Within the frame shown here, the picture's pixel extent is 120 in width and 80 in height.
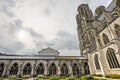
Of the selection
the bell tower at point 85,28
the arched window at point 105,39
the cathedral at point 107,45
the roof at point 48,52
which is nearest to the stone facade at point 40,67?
the cathedral at point 107,45

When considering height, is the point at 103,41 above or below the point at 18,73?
above

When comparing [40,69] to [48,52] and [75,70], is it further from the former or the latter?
[48,52]

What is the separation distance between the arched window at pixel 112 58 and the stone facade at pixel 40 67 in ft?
31.8

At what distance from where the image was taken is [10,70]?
26016mm

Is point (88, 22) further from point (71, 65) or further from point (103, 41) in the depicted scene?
point (71, 65)

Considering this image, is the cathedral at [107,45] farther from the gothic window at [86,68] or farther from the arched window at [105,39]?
the gothic window at [86,68]

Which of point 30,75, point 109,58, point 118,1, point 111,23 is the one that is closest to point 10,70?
point 30,75

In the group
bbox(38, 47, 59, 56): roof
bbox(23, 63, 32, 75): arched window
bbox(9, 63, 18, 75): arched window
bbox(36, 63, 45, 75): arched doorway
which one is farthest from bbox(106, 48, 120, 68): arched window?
bbox(9, 63, 18, 75): arched window

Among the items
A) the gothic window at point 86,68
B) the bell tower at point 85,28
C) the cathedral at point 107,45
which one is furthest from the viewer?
the bell tower at point 85,28

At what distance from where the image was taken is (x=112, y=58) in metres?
21.5

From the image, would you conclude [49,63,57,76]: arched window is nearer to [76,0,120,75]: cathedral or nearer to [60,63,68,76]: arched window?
[60,63,68,76]: arched window

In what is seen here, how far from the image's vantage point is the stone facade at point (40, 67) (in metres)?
26.0

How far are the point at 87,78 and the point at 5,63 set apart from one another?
23.3 meters

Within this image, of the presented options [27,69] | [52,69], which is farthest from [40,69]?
[27,69]
